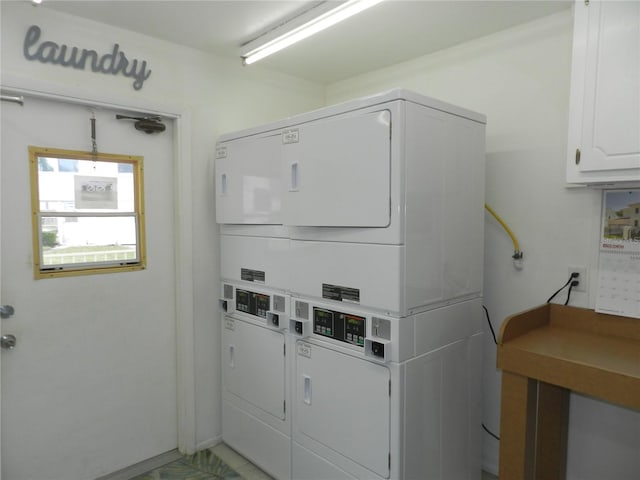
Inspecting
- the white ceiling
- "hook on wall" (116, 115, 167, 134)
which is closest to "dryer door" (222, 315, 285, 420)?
"hook on wall" (116, 115, 167, 134)

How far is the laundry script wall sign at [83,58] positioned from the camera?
6.78 feet

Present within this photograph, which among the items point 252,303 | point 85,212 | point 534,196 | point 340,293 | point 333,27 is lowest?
point 252,303

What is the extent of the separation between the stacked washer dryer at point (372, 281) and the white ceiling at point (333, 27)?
555 mm

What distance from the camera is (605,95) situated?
5.44ft

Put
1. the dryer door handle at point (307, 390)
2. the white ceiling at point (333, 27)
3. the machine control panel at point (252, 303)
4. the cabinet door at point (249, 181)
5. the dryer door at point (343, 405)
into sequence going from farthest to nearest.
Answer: the machine control panel at point (252, 303)
the cabinet door at point (249, 181)
the dryer door handle at point (307, 390)
the white ceiling at point (333, 27)
the dryer door at point (343, 405)

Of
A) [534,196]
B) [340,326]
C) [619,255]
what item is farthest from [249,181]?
[619,255]

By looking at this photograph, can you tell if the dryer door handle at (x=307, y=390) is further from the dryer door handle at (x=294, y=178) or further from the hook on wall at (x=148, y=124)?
the hook on wall at (x=148, y=124)

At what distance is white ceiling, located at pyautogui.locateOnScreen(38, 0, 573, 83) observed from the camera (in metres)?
2.05

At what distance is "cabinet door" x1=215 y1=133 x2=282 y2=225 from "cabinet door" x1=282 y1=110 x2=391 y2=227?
0.15m

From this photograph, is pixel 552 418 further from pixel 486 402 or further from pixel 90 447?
pixel 90 447

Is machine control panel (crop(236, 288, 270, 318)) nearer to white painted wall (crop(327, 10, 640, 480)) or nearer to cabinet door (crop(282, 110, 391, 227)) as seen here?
cabinet door (crop(282, 110, 391, 227))

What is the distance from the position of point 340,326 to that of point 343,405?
38cm

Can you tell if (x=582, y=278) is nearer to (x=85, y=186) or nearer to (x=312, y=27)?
(x=312, y=27)

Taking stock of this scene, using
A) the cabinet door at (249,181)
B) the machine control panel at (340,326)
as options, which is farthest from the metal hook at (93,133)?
the machine control panel at (340,326)
